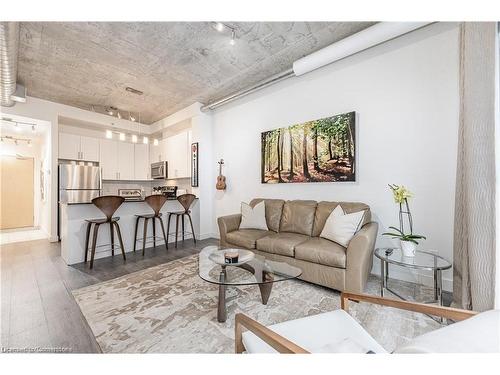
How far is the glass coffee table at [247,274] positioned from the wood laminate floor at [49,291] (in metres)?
0.90

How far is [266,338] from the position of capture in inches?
33.0

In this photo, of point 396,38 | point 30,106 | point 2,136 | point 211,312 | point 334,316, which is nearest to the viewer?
point 334,316

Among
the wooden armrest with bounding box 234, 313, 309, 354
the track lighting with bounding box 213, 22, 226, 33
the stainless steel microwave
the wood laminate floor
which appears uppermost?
the track lighting with bounding box 213, 22, 226, 33

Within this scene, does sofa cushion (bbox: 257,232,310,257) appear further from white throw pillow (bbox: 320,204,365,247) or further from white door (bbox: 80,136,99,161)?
white door (bbox: 80,136,99,161)

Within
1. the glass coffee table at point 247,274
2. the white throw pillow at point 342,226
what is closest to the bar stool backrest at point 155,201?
the glass coffee table at point 247,274

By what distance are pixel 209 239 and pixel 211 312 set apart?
2829 millimetres

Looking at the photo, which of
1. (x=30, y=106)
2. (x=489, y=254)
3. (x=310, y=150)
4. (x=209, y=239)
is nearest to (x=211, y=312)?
(x=489, y=254)

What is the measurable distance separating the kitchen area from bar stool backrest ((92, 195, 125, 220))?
0.45m

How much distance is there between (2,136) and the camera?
5535 millimetres

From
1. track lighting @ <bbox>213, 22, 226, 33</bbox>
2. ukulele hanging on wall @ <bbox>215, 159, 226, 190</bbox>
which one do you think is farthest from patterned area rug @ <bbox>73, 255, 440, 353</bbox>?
track lighting @ <bbox>213, 22, 226, 33</bbox>

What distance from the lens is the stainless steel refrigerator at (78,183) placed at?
188 inches

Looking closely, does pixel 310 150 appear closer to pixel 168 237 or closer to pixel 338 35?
pixel 338 35

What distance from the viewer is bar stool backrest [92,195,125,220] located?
10.3 ft

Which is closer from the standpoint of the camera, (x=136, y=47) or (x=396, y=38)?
(x=396, y=38)
